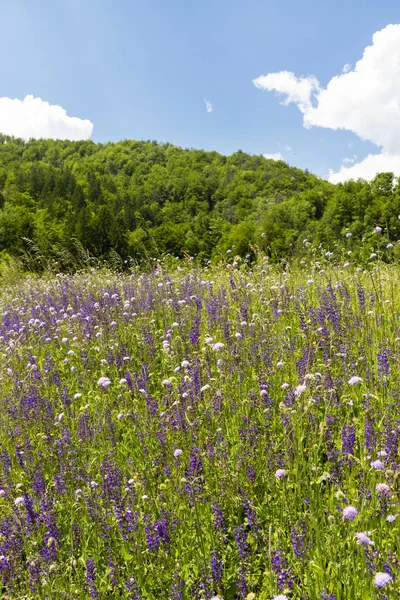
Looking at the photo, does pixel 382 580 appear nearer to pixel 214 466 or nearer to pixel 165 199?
pixel 214 466

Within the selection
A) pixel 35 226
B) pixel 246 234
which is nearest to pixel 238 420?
pixel 35 226

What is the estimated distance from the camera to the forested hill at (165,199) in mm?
40219

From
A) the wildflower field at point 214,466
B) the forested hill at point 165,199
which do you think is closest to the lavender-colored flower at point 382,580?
the wildflower field at point 214,466

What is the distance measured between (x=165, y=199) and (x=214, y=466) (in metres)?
88.0

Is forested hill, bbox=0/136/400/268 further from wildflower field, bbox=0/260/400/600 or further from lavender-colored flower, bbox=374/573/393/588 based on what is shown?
lavender-colored flower, bbox=374/573/393/588

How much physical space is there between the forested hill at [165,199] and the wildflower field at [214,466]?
22.6 metres

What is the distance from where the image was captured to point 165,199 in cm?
8738

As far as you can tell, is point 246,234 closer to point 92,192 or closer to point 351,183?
point 351,183

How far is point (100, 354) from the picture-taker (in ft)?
14.9

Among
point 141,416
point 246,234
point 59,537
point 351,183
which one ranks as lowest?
point 59,537

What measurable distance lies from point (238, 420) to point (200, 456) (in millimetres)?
581

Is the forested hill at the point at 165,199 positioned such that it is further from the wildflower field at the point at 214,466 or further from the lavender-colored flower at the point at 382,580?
the lavender-colored flower at the point at 382,580

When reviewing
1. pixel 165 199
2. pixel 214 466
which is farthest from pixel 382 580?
pixel 165 199

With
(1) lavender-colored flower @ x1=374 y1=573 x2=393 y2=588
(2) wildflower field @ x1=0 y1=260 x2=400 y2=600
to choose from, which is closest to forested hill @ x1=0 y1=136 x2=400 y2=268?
(2) wildflower field @ x1=0 y1=260 x2=400 y2=600
